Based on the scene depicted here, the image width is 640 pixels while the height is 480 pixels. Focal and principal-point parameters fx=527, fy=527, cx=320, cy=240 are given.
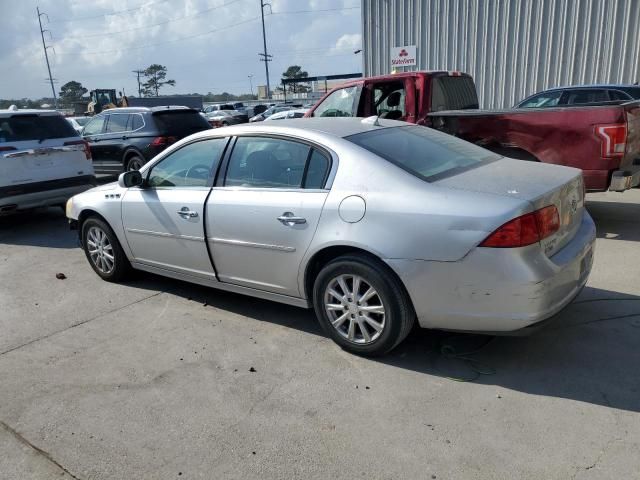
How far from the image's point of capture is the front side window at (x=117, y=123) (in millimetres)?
11102

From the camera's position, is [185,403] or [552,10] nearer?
[185,403]

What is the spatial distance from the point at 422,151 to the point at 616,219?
173 inches

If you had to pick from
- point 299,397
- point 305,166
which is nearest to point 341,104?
point 305,166

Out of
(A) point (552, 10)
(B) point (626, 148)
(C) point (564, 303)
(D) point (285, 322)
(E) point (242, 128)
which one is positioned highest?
(A) point (552, 10)

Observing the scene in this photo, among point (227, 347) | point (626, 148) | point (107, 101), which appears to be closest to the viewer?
point (227, 347)

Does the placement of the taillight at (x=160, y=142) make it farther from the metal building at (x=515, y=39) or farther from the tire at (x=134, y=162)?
the metal building at (x=515, y=39)

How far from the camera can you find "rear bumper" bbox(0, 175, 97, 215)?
24.3 feet

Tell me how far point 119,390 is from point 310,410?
1.27m

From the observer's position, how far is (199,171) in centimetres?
433

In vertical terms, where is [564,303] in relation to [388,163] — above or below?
below

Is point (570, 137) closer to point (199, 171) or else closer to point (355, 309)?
point (355, 309)

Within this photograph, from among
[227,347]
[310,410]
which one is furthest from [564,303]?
[227,347]

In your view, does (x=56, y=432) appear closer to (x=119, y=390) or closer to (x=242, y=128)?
(x=119, y=390)

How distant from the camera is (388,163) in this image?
3.39 metres
